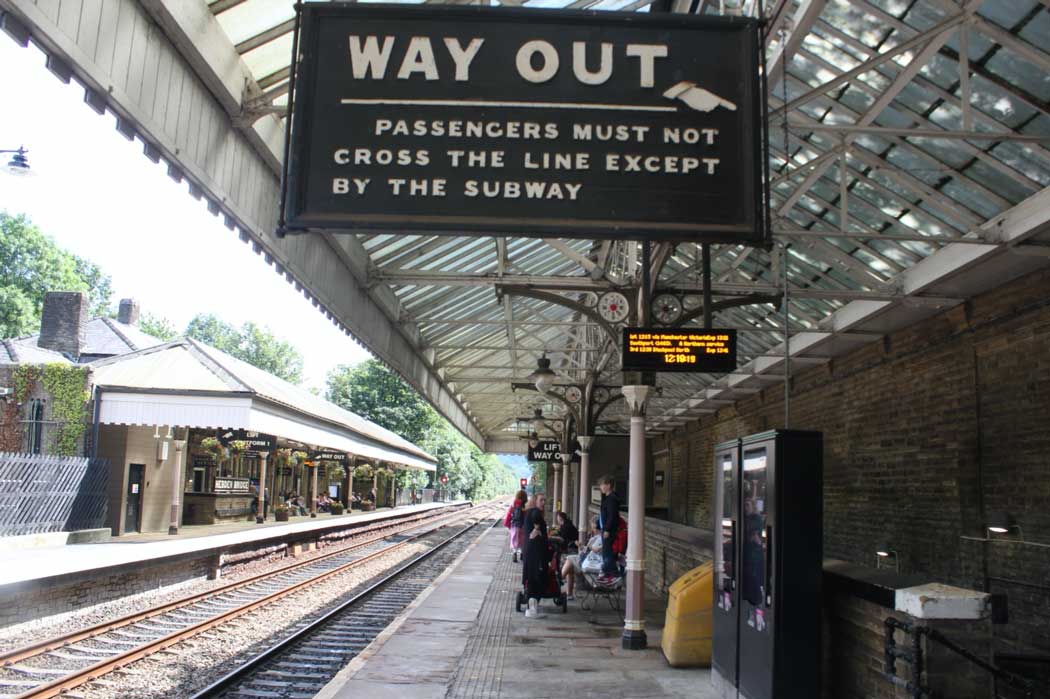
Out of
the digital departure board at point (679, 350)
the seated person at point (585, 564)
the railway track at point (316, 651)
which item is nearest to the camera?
the digital departure board at point (679, 350)

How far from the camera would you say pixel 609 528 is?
37.6 feet

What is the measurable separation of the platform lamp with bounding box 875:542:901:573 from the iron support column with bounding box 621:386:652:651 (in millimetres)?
5203

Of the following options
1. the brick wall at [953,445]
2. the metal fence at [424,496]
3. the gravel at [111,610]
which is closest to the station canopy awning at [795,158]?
the brick wall at [953,445]

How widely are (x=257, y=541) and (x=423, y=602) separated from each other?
831 centimetres

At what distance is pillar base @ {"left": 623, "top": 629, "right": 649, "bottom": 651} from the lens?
892cm

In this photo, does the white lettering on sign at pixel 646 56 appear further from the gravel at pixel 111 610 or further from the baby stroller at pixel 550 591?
the gravel at pixel 111 610

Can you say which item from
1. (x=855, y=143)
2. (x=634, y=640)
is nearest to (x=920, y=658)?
(x=634, y=640)

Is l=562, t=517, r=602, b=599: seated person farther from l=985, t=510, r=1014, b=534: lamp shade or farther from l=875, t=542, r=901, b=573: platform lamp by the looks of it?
l=985, t=510, r=1014, b=534: lamp shade

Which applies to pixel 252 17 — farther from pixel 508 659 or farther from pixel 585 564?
pixel 585 564

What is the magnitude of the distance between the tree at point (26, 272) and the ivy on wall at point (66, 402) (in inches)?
1422

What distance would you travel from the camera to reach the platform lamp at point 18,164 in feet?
41.5

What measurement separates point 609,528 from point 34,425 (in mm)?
16805

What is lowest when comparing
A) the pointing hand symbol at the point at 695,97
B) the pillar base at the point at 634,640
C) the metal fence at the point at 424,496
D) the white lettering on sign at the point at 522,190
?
the metal fence at the point at 424,496

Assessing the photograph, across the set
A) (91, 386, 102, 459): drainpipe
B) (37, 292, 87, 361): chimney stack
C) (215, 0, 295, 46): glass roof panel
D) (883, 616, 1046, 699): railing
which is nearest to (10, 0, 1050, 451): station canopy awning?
(215, 0, 295, 46): glass roof panel
